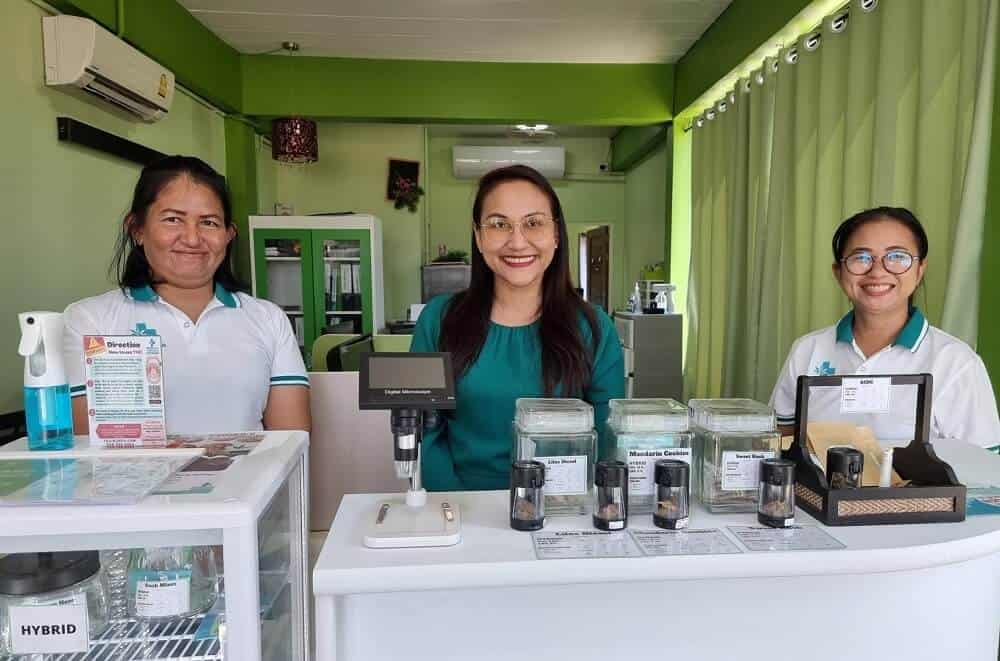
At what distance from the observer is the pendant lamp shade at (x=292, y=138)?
4.42 metres

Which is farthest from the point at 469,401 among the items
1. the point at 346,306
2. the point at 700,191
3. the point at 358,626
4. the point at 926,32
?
the point at 346,306

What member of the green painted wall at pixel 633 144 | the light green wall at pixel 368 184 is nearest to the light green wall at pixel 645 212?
the green painted wall at pixel 633 144

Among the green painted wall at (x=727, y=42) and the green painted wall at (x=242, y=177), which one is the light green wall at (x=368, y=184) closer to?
the green painted wall at (x=242, y=177)

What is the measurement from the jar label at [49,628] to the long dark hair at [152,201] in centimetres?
92

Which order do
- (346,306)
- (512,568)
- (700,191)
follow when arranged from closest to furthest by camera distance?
(512,568) < (700,191) < (346,306)

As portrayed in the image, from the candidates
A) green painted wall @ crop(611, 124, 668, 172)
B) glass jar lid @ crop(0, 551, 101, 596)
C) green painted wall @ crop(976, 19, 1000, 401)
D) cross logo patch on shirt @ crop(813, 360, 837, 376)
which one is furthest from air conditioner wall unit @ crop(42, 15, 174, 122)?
green painted wall @ crop(611, 124, 668, 172)

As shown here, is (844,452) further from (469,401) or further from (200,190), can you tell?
(200,190)

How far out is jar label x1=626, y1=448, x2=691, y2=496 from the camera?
86cm

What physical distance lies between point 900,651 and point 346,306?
4.45m

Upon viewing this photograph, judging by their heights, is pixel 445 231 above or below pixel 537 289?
above

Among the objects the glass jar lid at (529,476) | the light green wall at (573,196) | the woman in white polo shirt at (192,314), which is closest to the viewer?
the glass jar lid at (529,476)

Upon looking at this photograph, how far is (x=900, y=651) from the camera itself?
0.91 metres

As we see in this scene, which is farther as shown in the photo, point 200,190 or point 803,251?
point 803,251

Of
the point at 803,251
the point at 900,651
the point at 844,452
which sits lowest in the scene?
the point at 900,651
